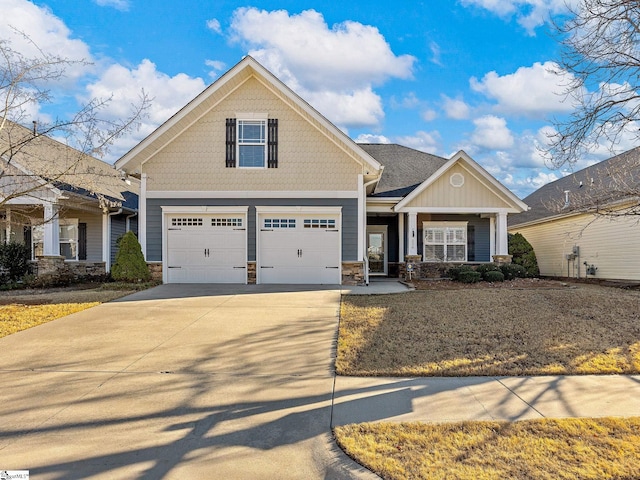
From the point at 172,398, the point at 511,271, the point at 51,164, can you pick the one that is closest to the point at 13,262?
the point at 51,164

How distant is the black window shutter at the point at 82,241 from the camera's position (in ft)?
63.0

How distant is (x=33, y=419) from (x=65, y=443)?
802 mm

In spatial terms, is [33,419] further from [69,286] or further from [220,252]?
[69,286]

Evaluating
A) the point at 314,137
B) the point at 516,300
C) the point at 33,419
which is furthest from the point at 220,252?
the point at 33,419

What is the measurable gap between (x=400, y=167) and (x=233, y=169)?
8.33m

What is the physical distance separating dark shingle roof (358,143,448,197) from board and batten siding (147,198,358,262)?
296 centimetres

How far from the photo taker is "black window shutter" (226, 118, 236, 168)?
50.2 feet

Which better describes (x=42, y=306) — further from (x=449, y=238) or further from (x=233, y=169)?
(x=449, y=238)

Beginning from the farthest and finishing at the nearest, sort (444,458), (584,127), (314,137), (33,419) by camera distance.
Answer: (314,137) → (584,127) → (33,419) → (444,458)

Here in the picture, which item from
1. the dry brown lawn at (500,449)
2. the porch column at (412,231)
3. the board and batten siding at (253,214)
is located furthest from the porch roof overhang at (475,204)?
the dry brown lawn at (500,449)

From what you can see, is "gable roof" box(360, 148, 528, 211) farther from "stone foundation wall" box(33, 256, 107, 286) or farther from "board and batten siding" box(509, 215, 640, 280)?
"stone foundation wall" box(33, 256, 107, 286)

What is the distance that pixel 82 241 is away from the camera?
19.2 metres

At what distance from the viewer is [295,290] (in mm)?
13617

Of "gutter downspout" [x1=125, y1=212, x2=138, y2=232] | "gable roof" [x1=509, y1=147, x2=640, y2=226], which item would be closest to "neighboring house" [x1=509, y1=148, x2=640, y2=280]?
"gable roof" [x1=509, y1=147, x2=640, y2=226]
